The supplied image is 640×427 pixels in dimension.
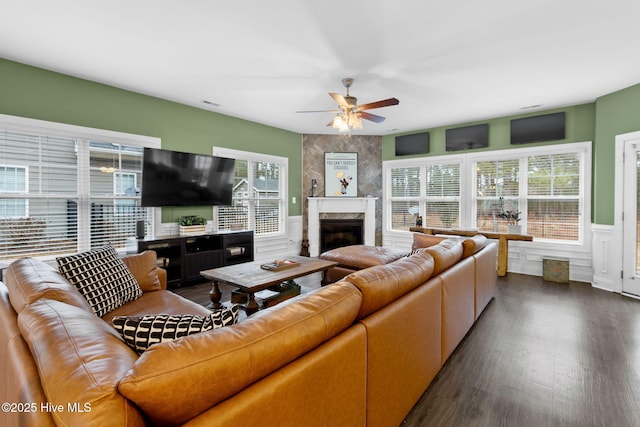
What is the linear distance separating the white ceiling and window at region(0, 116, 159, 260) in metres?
0.77

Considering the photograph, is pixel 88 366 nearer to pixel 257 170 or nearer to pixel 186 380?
pixel 186 380

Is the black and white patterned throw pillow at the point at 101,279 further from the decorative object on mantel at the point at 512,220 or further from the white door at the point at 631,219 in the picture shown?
the white door at the point at 631,219

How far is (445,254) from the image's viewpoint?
2270 mm

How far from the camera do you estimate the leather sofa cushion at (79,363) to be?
66 cm

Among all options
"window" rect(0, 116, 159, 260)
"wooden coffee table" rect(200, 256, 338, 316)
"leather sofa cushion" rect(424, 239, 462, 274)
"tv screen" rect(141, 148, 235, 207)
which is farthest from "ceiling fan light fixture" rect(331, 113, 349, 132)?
"window" rect(0, 116, 159, 260)

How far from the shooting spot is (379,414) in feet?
4.61

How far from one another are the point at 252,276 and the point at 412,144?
186 inches

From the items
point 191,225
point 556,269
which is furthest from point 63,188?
point 556,269

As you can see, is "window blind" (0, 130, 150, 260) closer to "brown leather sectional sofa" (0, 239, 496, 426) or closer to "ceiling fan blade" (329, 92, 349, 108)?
"brown leather sectional sofa" (0, 239, 496, 426)

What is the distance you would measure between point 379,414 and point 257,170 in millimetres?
5005

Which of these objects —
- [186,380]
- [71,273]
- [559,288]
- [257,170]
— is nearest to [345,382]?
[186,380]

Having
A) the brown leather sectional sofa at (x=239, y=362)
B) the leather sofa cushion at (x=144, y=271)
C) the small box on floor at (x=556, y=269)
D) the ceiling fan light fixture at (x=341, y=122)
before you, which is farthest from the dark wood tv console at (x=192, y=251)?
the small box on floor at (x=556, y=269)

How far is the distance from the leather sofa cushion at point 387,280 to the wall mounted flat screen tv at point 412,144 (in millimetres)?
4661

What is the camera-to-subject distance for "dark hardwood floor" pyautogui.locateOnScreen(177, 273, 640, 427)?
1.72m
